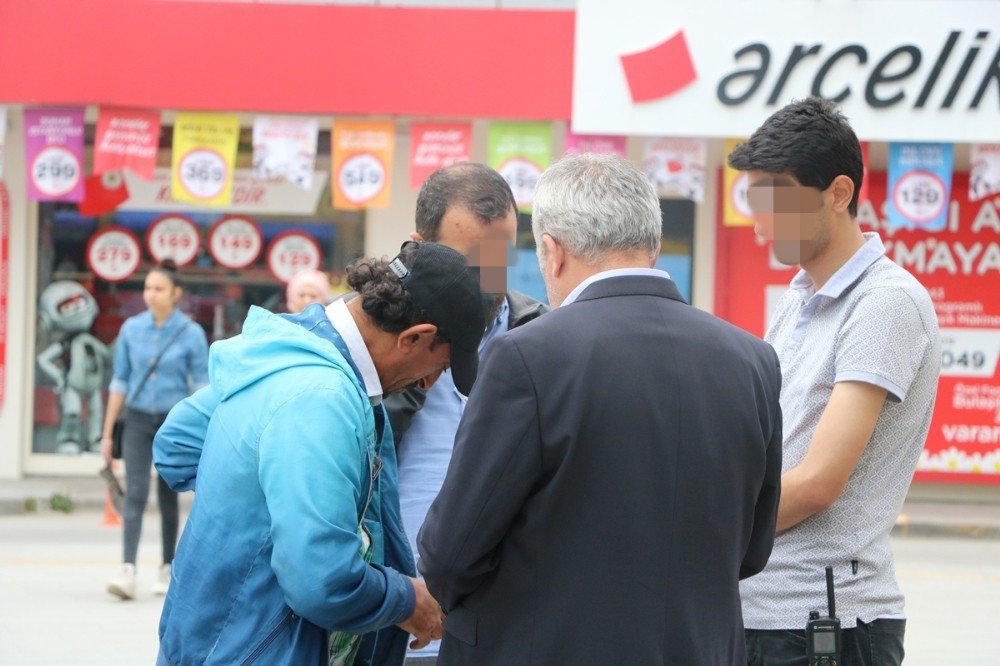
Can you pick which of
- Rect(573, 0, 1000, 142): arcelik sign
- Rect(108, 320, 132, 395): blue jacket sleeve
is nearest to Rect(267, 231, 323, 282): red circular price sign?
Rect(573, 0, 1000, 142): arcelik sign

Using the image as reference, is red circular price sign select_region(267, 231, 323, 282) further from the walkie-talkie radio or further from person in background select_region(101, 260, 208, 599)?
the walkie-talkie radio

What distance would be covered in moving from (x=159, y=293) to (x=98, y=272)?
452cm

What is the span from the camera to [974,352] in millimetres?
12148

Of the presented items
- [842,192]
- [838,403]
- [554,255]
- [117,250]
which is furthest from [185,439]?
[117,250]

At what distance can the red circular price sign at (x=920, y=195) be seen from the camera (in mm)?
11016

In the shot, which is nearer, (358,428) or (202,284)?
(358,428)

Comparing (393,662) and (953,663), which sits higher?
(393,662)

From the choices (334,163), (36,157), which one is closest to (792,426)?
(334,163)

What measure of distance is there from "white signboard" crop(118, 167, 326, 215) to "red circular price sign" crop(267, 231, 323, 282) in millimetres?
268

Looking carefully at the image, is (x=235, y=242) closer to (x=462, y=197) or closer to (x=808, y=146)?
(x=462, y=197)

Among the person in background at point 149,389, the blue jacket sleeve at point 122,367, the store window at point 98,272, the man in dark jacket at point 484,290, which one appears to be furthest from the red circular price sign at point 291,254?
the man in dark jacket at point 484,290

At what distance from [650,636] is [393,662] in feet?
2.76

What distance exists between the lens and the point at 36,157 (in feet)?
36.5

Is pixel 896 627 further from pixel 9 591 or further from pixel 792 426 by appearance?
pixel 9 591
